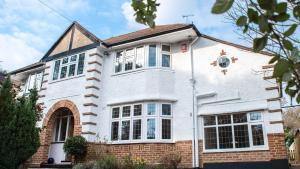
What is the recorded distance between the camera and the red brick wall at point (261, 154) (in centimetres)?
1087

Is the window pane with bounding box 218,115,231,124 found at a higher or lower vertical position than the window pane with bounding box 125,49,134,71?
lower

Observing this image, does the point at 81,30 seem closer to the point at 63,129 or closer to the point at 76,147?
the point at 63,129

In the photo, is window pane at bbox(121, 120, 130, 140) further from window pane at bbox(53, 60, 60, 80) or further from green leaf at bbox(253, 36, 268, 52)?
green leaf at bbox(253, 36, 268, 52)

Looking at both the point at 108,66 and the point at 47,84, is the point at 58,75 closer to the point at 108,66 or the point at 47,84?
the point at 47,84

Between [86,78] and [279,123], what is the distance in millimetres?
9632

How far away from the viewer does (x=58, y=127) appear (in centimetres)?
1670

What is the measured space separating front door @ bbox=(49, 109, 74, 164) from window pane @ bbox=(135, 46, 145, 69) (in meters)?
5.24

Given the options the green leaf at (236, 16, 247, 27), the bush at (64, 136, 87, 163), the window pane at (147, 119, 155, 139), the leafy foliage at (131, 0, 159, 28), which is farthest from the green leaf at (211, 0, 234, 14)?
the bush at (64, 136, 87, 163)

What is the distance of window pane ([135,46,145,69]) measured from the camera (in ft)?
47.9

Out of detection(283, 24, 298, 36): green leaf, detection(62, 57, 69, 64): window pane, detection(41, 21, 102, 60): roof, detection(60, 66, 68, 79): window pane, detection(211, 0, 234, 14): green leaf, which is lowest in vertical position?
detection(283, 24, 298, 36): green leaf

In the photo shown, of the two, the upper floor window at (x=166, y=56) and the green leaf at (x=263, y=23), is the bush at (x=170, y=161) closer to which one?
the upper floor window at (x=166, y=56)

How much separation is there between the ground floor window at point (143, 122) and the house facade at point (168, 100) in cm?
5

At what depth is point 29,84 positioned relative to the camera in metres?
19.4

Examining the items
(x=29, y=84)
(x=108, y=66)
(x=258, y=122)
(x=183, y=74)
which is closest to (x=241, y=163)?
(x=258, y=122)
